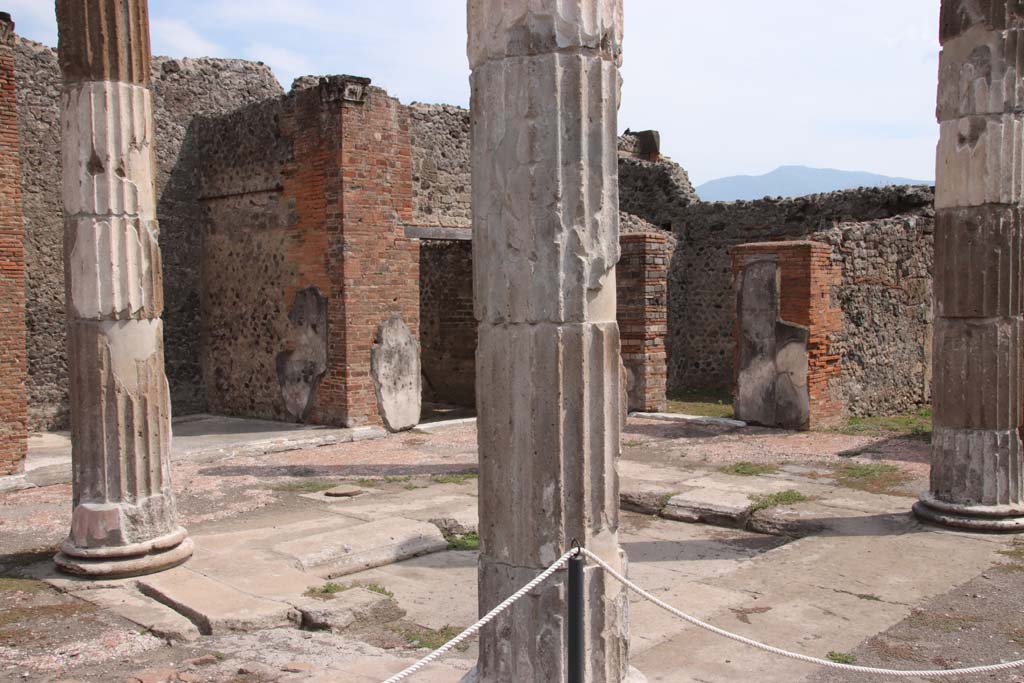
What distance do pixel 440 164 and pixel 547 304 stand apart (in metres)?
9.40

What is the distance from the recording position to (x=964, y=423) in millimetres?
6391

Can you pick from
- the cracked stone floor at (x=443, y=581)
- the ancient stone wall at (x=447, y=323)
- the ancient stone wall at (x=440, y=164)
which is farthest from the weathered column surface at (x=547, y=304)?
the ancient stone wall at (x=447, y=323)

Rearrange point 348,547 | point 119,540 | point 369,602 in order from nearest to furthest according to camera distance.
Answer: point 369,602
point 119,540
point 348,547

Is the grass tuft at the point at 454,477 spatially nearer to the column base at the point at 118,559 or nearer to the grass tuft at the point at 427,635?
the column base at the point at 118,559

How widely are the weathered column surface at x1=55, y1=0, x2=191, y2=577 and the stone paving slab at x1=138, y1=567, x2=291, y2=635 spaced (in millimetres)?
264

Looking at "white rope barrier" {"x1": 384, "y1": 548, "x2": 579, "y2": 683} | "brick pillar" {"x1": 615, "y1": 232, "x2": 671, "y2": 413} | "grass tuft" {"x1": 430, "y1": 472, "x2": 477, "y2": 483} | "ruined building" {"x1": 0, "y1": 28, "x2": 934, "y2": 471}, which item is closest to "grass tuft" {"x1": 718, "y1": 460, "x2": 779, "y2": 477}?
"grass tuft" {"x1": 430, "y1": 472, "x2": 477, "y2": 483}

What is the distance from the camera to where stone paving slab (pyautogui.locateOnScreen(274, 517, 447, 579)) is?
5.69m

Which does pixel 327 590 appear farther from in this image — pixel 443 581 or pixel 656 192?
pixel 656 192

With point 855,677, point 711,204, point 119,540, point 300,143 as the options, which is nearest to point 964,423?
point 855,677

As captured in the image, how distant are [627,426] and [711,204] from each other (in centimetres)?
629

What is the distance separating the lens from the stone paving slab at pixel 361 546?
569 cm

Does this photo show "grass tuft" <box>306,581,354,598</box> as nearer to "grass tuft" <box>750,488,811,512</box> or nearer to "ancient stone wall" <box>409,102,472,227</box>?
"grass tuft" <box>750,488,811,512</box>

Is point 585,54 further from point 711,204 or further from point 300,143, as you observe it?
point 711,204

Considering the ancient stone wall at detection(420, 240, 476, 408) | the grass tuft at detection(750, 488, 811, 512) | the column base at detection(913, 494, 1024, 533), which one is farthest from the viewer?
the ancient stone wall at detection(420, 240, 476, 408)
